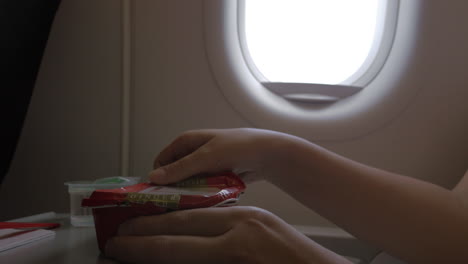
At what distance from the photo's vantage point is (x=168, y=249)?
0.43 meters

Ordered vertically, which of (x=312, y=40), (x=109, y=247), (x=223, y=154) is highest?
(x=312, y=40)

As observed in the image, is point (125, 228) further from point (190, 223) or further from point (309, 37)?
point (309, 37)

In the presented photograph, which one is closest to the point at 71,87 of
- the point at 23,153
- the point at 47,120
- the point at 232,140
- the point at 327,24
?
the point at 47,120

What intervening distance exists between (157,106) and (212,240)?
534 millimetres

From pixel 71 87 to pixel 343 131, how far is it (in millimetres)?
667

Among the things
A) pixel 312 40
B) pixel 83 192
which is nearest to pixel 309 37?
pixel 312 40

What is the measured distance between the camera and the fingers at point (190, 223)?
0.44m

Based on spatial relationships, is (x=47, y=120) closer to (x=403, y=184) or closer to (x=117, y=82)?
(x=117, y=82)

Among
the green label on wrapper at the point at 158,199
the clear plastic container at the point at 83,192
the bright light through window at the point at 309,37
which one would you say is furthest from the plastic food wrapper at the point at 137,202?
the bright light through window at the point at 309,37

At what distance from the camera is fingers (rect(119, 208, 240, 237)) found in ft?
1.44

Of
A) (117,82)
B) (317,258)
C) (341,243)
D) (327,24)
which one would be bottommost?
(341,243)

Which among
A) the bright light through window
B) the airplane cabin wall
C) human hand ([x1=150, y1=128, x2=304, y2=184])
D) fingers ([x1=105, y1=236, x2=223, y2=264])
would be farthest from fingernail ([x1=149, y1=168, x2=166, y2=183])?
the bright light through window

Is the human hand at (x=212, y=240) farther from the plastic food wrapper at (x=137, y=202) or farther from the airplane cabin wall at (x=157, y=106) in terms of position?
the airplane cabin wall at (x=157, y=106)

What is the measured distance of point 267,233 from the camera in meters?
0.44
